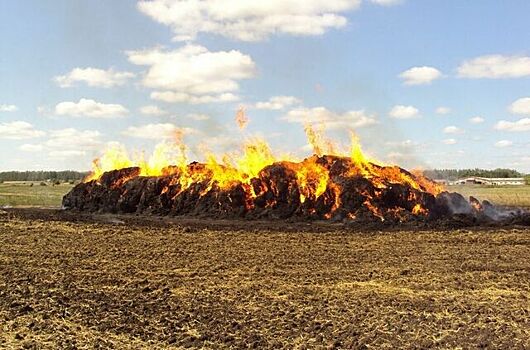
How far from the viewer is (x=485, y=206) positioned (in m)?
27.2

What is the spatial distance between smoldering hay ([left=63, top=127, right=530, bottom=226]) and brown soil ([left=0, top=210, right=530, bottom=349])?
4268mm

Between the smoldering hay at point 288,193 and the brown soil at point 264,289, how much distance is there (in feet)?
14.0

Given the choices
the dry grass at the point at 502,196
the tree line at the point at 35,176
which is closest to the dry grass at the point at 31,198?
the dry grass at the point at 502,196

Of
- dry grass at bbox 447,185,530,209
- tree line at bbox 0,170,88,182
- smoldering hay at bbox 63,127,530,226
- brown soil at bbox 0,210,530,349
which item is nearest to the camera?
brown soil at bbox 0,210,530,349

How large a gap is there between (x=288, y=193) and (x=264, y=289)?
15.2 meters

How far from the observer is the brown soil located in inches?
356

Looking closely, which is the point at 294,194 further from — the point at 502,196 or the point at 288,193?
the point at 502,196

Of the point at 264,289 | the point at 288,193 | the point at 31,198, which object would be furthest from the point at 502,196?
the point at 264,289

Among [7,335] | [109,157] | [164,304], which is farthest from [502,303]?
[109,157]

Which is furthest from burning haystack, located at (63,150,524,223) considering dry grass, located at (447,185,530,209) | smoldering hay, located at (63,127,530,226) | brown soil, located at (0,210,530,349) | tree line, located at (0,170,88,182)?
tree line, located at (0,170,88,182)

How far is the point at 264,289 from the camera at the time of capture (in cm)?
1210

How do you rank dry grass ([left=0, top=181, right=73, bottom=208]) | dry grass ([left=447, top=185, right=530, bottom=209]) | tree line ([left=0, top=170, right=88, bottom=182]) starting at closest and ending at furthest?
dry grass ([left=447, top=185, right=530, bottom=209]), dry grass ([left=0, top=181, right=73, bottom=208]), tree line ([left=0, top=170, right=88, bottom=182])

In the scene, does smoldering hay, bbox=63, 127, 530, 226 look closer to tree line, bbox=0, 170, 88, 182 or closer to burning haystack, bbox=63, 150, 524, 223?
burning haystack, bbox=63, 150, 524, 223

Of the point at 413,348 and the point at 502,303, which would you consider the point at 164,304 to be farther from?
the point at 502,303
